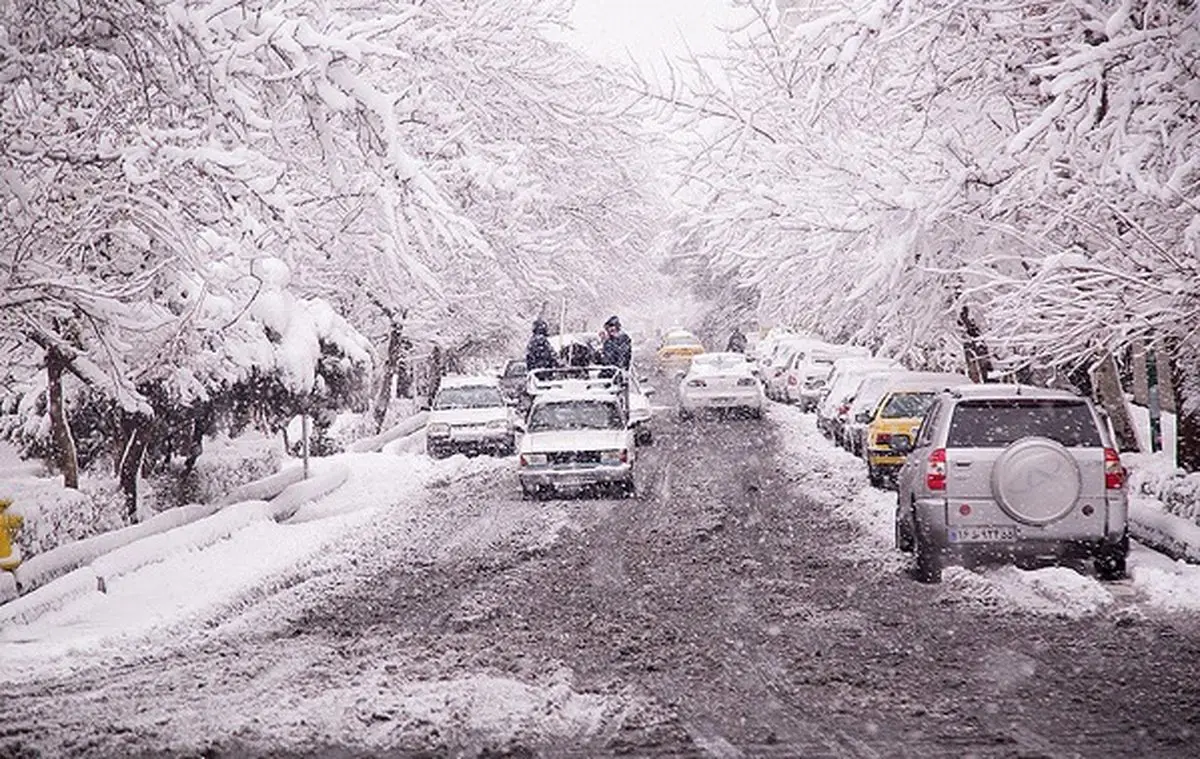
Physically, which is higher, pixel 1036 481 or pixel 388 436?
pixel 1036 481

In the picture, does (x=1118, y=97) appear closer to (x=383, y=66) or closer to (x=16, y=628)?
(x=383, y=66)

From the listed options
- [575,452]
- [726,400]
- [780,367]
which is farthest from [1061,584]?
[780,367]

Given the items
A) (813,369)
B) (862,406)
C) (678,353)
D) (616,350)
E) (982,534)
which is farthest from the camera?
(678,353)

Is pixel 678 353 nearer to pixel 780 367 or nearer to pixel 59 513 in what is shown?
pixel 780 367

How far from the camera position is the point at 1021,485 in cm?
1281

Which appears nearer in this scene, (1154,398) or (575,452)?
(575,452)

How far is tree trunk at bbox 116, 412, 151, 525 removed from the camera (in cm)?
1864

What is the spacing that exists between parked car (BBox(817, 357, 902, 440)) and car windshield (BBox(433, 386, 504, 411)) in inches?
277

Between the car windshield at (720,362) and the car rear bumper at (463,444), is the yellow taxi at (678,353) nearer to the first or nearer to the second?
the car windshield at (720,362)

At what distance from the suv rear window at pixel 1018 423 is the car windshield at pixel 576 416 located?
32.5ft

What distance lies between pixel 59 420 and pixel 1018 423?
11.0m

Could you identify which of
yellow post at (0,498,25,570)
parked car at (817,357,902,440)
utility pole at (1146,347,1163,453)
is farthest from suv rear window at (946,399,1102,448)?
parked car at (817,357,902,440)

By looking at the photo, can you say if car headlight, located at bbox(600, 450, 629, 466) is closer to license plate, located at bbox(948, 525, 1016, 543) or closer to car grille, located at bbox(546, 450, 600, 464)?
car grille, located at bbox(546, 450, 600, 464)

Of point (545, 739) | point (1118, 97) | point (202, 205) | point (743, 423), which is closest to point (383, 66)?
point (202, 205)
